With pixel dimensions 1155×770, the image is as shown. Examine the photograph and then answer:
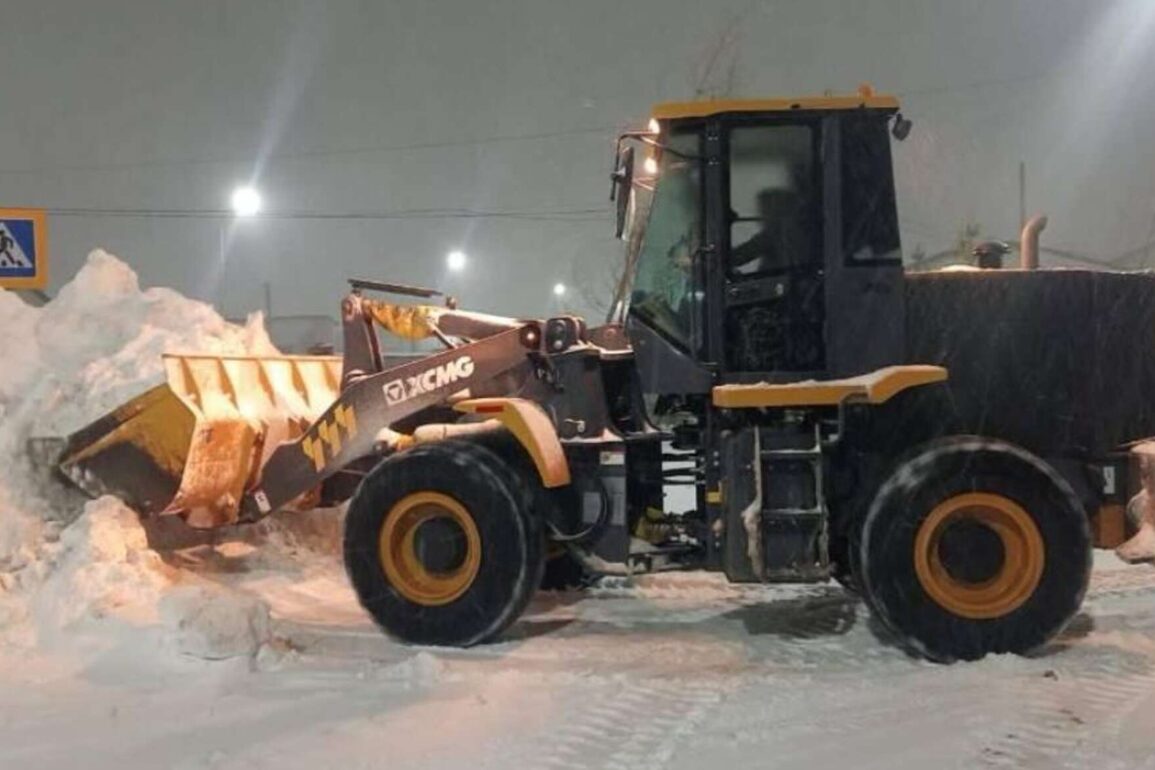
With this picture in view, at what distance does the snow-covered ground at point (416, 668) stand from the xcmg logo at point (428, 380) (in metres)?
1.47

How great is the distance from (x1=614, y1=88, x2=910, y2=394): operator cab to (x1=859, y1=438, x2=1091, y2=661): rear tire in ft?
2.55

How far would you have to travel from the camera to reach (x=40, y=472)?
7672 mm

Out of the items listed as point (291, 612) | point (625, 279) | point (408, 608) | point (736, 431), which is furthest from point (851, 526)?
point (291, 612)

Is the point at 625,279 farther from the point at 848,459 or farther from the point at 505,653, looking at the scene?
the point at 505,653

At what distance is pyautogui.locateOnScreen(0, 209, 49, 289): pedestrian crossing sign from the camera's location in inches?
341

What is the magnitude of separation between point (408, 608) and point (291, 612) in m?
1.26

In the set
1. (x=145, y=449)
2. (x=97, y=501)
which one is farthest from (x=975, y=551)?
(x=97, y=501)

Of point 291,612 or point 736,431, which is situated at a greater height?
point 736,431

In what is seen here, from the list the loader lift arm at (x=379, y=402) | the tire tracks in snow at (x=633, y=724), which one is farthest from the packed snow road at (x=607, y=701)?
the loader lift arm at (x=379, y=402)

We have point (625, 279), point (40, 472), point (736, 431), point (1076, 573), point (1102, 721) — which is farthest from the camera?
point (40, 472)

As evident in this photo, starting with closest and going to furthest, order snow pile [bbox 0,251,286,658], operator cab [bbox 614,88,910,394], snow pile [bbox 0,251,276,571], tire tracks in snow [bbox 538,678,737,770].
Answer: tire tracks in snow [bbox 538,678,737,770]
snow pile [bbox 0,251,286,658]
operator cab [bbox 614,88,910,394]
snow pile [bbox 0,251,276,571]

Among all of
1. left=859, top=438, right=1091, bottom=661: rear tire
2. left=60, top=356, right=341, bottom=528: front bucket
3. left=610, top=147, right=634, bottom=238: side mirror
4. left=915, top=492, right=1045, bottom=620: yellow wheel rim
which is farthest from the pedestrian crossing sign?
left=915, top=492, right=1045, bottom=620: yellow wheel rim

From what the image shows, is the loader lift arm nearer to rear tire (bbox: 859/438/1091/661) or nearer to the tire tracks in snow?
the tire tracks in snow

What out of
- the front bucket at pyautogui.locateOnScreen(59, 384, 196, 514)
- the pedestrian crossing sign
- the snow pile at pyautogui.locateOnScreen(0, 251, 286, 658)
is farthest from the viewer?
the pedestrian crossing sign
